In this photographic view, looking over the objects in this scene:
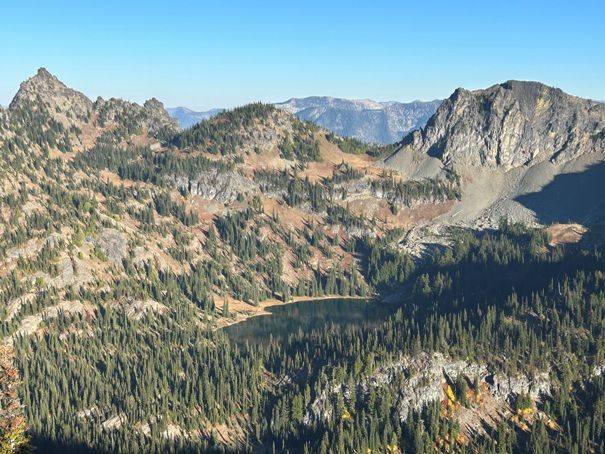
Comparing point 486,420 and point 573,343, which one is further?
point 573,343

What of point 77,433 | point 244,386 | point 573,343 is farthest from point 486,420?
point 77,433

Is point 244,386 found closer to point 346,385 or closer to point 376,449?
point 346,385

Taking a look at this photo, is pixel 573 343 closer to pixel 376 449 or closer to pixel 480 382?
pixel 480 382

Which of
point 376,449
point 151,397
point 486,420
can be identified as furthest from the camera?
point 151,397

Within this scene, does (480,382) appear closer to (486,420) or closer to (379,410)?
(486,420)

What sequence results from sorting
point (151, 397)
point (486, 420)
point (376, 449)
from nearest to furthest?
point (376, 449)
point (486, 420)
point (151, 397)

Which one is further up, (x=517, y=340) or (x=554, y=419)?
(x=517, y=340)

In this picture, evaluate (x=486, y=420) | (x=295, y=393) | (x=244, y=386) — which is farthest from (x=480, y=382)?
(x=244, y=386)

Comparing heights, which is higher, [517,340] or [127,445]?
[517,340]
